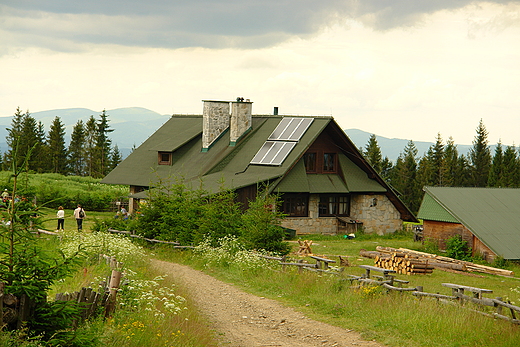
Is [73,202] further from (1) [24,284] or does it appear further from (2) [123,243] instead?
(1) [24,284]

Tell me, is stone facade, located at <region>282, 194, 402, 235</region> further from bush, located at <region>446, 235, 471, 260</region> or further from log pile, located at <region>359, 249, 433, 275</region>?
log pile, located at <region>359, 249, 433, 275</region>

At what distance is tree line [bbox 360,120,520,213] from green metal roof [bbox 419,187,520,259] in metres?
46.3

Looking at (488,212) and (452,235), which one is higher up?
(488,212)

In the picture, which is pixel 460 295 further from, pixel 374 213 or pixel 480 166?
pixel 480 166

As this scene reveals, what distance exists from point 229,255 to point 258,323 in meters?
7.42

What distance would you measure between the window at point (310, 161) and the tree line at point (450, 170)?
41807 millimetres

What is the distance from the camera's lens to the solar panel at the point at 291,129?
121ft

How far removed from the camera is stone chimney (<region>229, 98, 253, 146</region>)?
39.3m

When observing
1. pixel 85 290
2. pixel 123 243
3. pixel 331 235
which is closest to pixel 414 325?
pixel 85 290

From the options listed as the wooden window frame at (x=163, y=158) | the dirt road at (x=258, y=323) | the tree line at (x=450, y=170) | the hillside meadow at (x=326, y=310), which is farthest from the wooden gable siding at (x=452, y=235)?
the tree line at (x=450, y=170)

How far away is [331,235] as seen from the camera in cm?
3556

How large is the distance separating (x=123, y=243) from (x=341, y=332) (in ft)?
30.8

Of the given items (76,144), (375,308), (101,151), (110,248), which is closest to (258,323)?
Answer: (375,308)

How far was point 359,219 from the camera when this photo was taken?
37156mm
